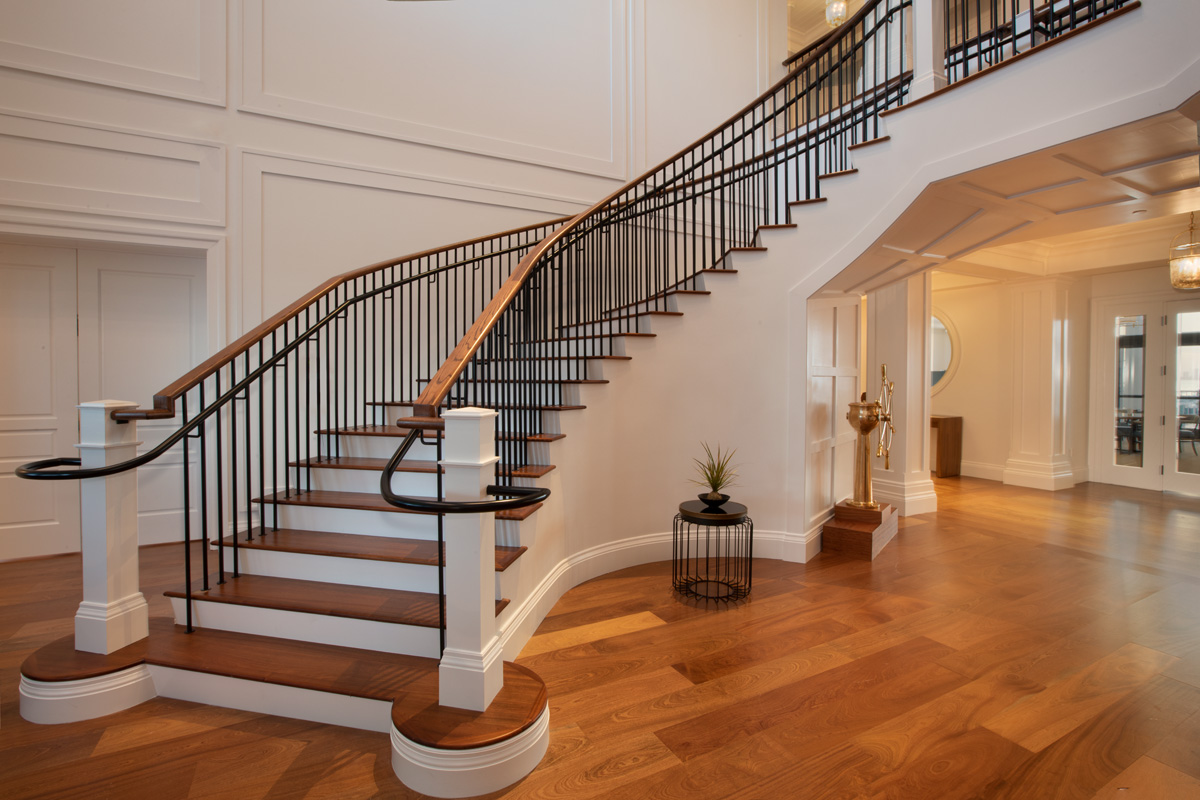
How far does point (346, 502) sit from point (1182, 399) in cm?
842

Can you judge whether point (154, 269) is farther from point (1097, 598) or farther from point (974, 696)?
point (1097, 598)

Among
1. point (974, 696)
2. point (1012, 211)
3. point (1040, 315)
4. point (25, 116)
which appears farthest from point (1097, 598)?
point (25, 116)

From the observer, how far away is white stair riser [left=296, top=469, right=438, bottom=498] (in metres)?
3.09

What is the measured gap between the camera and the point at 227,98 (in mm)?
4066

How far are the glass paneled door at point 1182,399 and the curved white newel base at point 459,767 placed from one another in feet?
26.2

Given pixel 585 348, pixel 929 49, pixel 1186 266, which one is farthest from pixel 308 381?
pixel 1186 266

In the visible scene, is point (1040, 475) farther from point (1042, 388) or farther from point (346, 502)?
point (346, 502)

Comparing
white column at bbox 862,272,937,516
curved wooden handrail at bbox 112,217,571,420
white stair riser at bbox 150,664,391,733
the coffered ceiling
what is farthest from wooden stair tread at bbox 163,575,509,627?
white column at bbox 862,272,937,516

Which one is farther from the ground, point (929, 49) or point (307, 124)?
point (307, 124)

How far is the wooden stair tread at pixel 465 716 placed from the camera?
1.74 metres

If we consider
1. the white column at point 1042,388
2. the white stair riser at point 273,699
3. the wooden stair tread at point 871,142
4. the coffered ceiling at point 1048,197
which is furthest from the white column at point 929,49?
the white column at point 1042,388

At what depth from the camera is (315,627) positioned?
236 centimetres

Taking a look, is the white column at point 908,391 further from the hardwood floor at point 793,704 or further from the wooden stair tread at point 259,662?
the wooden stair tread at point 259,662

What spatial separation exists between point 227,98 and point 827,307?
4537 millimetres
